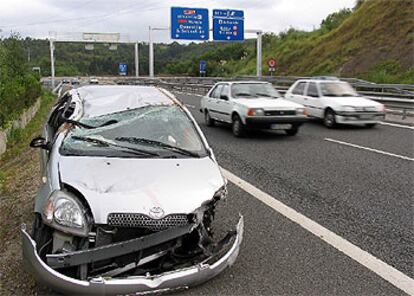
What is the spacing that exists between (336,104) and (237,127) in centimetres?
374

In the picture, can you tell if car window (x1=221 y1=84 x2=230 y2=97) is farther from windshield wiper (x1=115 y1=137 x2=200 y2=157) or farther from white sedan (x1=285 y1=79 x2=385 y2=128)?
windshield wiper (x1=115 y1=137 x2=200 y2=157)

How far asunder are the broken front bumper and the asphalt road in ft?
0.88

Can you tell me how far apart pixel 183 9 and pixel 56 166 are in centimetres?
3089

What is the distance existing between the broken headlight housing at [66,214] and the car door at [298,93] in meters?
13.2

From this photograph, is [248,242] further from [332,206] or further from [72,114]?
[72,114]

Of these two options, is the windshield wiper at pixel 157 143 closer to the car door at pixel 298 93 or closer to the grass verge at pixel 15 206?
the grass verge at pixel 15 206

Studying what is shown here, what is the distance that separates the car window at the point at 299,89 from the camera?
16066mm

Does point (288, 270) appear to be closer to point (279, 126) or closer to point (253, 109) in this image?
point (253, 109)

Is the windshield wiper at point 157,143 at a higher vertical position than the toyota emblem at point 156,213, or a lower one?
higher

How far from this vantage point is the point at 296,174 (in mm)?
7980

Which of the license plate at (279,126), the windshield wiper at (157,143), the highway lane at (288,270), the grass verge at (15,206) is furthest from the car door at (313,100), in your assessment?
the windshield wiper at (157,143)

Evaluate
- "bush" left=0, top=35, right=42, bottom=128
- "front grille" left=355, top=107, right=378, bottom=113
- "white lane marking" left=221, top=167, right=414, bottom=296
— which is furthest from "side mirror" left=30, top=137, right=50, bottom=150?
"front grille" left=355, top=107, right=378, bottom=113

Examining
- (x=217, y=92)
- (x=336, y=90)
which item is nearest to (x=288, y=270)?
(x=217, y=92)

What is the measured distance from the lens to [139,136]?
477cm
